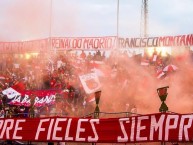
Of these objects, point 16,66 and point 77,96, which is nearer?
point 77,96

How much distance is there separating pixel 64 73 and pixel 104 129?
423 inches

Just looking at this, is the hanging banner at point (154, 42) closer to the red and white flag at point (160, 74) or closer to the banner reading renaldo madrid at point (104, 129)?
the red and white flag at point (160, 74)

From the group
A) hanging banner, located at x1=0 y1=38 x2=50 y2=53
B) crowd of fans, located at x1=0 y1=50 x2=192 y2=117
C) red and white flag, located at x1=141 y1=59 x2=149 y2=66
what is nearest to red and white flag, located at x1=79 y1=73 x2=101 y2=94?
crowd of fans, located at x1=0 y1=50 x2=192 y2=117

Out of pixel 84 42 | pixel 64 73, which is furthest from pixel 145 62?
pixel 64 73

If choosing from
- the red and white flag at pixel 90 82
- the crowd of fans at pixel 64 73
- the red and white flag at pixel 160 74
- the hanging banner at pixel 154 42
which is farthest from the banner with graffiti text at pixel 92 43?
the red and white flag at pixel 90 82

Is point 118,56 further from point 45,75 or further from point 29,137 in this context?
point 29,137

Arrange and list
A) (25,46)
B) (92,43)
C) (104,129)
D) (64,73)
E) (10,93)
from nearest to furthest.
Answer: (104,129), (10,93), (64,73), (92,43), (25,46)

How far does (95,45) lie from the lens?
21953 millimetres

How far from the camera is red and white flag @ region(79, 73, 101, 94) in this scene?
17.3 m

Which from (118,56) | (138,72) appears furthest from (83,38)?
(138,72)

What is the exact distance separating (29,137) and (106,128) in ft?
7.56

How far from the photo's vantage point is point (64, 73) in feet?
69.6

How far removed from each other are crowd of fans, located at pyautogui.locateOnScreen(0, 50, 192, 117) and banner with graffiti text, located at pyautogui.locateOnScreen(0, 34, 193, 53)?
0.36 metres

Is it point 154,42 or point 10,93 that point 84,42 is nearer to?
point 154,42
